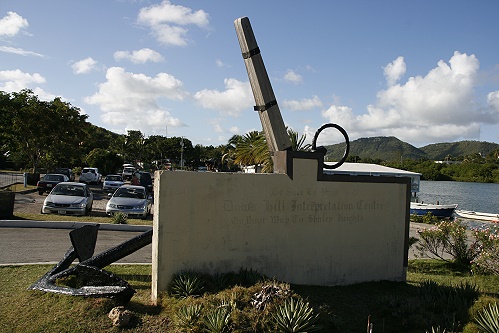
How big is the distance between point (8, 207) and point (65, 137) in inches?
894

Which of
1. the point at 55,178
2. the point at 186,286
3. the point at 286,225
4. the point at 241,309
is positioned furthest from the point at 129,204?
the point at 241,309

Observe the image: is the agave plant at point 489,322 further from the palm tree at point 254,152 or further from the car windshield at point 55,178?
the car windshield at point 55,178

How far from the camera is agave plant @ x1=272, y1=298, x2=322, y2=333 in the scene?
17.0 ft

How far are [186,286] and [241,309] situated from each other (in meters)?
1.02

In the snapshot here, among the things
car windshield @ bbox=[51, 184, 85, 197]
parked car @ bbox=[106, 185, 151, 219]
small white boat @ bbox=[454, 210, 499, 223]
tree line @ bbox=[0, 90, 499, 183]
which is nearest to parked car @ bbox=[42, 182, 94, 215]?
car windshield @ bbox=[51, 184, 85, 197]

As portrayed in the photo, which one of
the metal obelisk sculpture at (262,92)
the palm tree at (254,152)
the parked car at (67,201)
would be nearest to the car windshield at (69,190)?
the parked car at (67,201)

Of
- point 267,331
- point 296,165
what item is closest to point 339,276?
point 296,165

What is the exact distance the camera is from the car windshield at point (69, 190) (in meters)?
17.2

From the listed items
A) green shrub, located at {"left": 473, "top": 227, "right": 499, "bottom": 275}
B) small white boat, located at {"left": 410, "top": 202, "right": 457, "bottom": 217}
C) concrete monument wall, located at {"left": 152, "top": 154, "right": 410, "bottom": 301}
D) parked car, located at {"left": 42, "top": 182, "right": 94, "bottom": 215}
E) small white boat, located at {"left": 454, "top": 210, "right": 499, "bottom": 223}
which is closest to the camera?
concrete monument wall, located at {"left": 152, "top": 154, "right": 410, "bottom": 301}

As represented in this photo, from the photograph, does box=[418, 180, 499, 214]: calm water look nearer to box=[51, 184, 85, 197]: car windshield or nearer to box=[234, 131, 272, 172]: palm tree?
box=[234, 131, 272, 172]: palm tree

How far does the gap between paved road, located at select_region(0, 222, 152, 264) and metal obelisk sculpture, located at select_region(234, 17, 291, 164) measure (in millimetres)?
4334

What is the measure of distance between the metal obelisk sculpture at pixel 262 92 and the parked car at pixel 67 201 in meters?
10.7

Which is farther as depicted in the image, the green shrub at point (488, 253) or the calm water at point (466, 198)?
the calm water at point (466, 198)

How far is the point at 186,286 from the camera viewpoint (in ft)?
20.3
